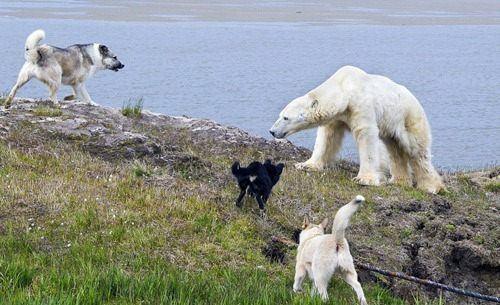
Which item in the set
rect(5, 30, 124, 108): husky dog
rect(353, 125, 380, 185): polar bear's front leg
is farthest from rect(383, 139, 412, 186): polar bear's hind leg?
rect(5, 30, 124, 108): husky dog

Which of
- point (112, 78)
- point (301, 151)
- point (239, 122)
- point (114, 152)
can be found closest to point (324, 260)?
point (114, 152)

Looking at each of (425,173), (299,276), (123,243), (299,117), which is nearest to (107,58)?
(299,117)

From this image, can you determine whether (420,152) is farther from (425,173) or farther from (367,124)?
(367,124)

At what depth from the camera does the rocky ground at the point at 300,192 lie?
927 cm

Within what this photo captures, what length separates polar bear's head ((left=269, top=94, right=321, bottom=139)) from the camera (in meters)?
12.5

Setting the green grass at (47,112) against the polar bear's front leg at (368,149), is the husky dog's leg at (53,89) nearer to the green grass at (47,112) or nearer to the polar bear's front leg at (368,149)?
the green grass at (47,112)

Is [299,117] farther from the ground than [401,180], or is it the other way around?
[299,117]

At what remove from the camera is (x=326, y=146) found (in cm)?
1286

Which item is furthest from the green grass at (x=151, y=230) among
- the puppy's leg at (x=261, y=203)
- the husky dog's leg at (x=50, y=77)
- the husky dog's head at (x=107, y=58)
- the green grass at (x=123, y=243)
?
the husky dog's head at (x=107, y=58)

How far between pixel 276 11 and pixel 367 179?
40.8m

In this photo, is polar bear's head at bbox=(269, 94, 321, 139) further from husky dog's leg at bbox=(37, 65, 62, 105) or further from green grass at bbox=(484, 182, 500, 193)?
husky dog's leg at bbox=(37, 65, 62, 105)

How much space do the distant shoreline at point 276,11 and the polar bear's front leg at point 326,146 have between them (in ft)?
110

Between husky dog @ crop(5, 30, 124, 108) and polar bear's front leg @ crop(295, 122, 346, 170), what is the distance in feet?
13.4

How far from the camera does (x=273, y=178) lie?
9781mm
